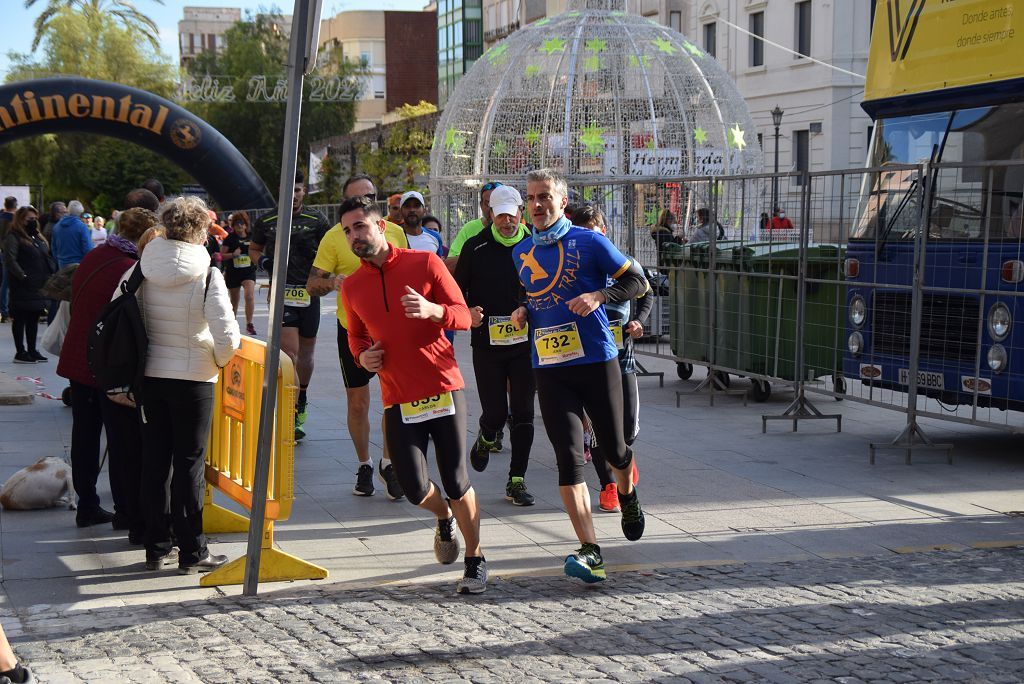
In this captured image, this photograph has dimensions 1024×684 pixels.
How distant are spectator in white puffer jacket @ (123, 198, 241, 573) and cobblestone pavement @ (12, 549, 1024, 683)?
633 millimetres

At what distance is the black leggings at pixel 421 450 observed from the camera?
598cm

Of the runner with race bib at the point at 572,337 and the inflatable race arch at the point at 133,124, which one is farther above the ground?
the inflatable race arch at the point at 133,124

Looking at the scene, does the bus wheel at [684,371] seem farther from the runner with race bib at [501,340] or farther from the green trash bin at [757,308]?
the runner with race bib at [501,340]

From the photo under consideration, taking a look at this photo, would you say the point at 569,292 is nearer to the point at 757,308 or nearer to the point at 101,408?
the point at 101,408

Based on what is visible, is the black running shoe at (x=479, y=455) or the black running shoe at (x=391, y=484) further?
the black running shoe at (x=479, y=455)

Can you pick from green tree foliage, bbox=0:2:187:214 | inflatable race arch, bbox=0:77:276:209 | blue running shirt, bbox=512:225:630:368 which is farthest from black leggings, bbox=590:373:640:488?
green tree foliage, bbox=0:2:187:214

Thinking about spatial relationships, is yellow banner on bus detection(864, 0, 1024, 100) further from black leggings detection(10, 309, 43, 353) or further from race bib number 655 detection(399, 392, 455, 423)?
black leggings detection(10, 309, 43, 353)

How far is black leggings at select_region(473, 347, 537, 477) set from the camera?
805cm

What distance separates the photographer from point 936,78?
1050 cm

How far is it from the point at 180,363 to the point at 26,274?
10797 mm

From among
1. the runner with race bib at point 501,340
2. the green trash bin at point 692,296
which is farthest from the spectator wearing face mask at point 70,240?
the runner with race bib at point 501,340

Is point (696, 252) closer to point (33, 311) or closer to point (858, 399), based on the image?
point (858, 399)

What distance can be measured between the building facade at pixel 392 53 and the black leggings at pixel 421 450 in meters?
80.2

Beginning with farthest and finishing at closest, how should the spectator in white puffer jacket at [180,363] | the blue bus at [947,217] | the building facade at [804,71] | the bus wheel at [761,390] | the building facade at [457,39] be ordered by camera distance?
the building facade at [457,39] < the building facade at [804,71] < the bus wheel at [761,390] < the blue bus at [947,217] < the spectator in white puffer jacket at [180,363]
